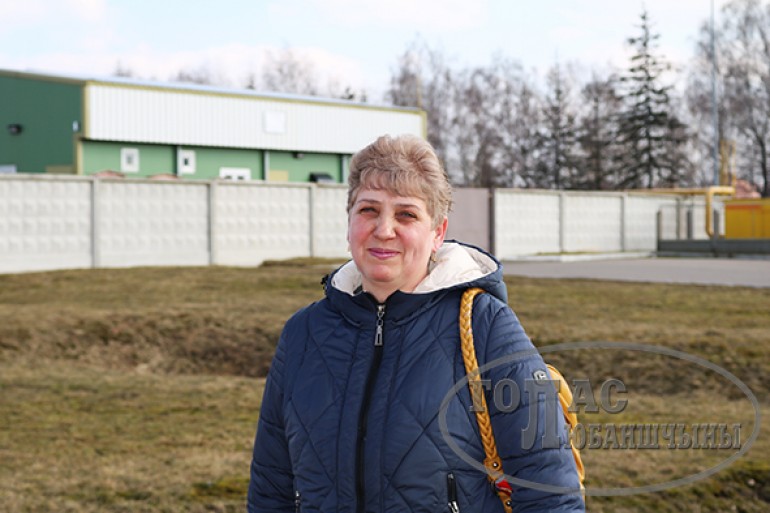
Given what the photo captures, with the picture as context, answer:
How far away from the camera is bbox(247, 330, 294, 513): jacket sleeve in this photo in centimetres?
263

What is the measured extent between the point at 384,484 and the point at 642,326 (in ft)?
31.6

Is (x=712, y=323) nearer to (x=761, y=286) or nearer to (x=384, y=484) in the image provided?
(x=761, y=286)

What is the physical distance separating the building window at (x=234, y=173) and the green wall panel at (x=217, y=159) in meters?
0.11

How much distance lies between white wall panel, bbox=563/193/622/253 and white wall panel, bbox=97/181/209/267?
1234cm

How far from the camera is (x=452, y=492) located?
2.32 meters

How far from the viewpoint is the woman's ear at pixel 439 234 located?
259cm

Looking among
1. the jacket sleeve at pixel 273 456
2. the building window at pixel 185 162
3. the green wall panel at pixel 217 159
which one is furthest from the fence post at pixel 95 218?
the jacket sleeve at pixel 273 456

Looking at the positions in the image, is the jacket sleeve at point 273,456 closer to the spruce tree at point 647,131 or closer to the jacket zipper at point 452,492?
the jacket zipper at point 452,492

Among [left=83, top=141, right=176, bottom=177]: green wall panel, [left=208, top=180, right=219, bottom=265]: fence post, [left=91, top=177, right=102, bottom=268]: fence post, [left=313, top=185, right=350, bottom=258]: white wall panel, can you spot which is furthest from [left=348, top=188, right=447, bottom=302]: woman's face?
[left=83, top=141, right=176, bottom=177]: green wall panel

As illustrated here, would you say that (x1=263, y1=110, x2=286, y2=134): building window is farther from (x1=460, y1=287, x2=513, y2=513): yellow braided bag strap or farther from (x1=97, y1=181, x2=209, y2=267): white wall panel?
(x1=460, y1=287, x2=513, y2=513): yellow braided bag strap

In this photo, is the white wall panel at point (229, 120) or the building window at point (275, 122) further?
the building window at point (275, 122)

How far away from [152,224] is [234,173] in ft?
48.4

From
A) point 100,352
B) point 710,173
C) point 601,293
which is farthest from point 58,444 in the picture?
point 710,173

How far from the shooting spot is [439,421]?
233 cm
